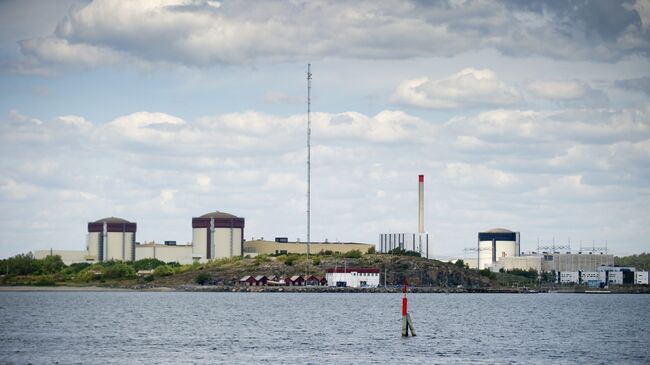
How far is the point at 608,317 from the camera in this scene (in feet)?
480

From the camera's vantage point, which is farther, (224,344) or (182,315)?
(182,315)

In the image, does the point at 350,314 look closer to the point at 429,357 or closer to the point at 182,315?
the point at 182,315

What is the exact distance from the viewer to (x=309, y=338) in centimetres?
9700

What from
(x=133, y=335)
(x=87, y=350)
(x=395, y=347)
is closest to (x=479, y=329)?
(x=395, y=347)

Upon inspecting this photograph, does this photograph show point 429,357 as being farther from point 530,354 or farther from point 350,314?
point 350,314

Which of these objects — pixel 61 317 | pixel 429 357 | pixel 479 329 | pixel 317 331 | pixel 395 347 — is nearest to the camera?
pixel 429 357

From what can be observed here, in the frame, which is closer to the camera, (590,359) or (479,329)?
(590,359)

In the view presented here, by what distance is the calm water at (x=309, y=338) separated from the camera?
79.4 m

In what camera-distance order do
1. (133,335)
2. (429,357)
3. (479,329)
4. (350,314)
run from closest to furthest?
(429,357) < (133,335) < (479,329) < (350,314)

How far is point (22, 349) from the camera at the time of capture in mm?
82688

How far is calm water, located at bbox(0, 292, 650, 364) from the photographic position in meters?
79.4

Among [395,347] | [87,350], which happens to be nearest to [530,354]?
[395,347]

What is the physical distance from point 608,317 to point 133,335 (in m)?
74.0

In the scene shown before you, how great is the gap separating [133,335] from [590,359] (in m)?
41.0
